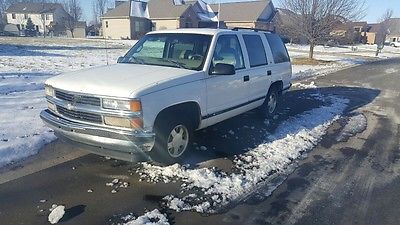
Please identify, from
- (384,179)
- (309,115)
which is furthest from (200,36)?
(309,115)

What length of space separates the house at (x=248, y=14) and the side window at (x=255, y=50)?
155 feet

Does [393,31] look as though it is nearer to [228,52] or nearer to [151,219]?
[228,52]

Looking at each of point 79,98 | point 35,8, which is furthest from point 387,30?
point 79,98

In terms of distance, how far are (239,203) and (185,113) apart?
5.05 feet

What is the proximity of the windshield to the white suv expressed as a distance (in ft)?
0.04

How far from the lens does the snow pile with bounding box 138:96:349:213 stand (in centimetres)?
398

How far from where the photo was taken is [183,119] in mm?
4801

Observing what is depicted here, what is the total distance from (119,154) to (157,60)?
5.99ft

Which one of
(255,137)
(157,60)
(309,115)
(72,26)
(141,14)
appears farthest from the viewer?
(72,26)

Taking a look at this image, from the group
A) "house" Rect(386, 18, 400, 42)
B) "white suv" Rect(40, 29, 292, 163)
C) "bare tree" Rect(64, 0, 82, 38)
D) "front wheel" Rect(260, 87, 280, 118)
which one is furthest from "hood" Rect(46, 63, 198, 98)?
"house" Rect(386, 18, 400, 42)

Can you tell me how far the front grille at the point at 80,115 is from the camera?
4.16m

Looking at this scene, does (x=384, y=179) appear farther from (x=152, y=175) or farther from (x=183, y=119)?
(x=152, y=175)

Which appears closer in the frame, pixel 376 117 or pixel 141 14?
pixel 376 117

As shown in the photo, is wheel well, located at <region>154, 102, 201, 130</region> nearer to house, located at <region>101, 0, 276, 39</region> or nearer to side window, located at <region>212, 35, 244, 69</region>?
side window, located at <region>212, 35, 244, 69</region>
